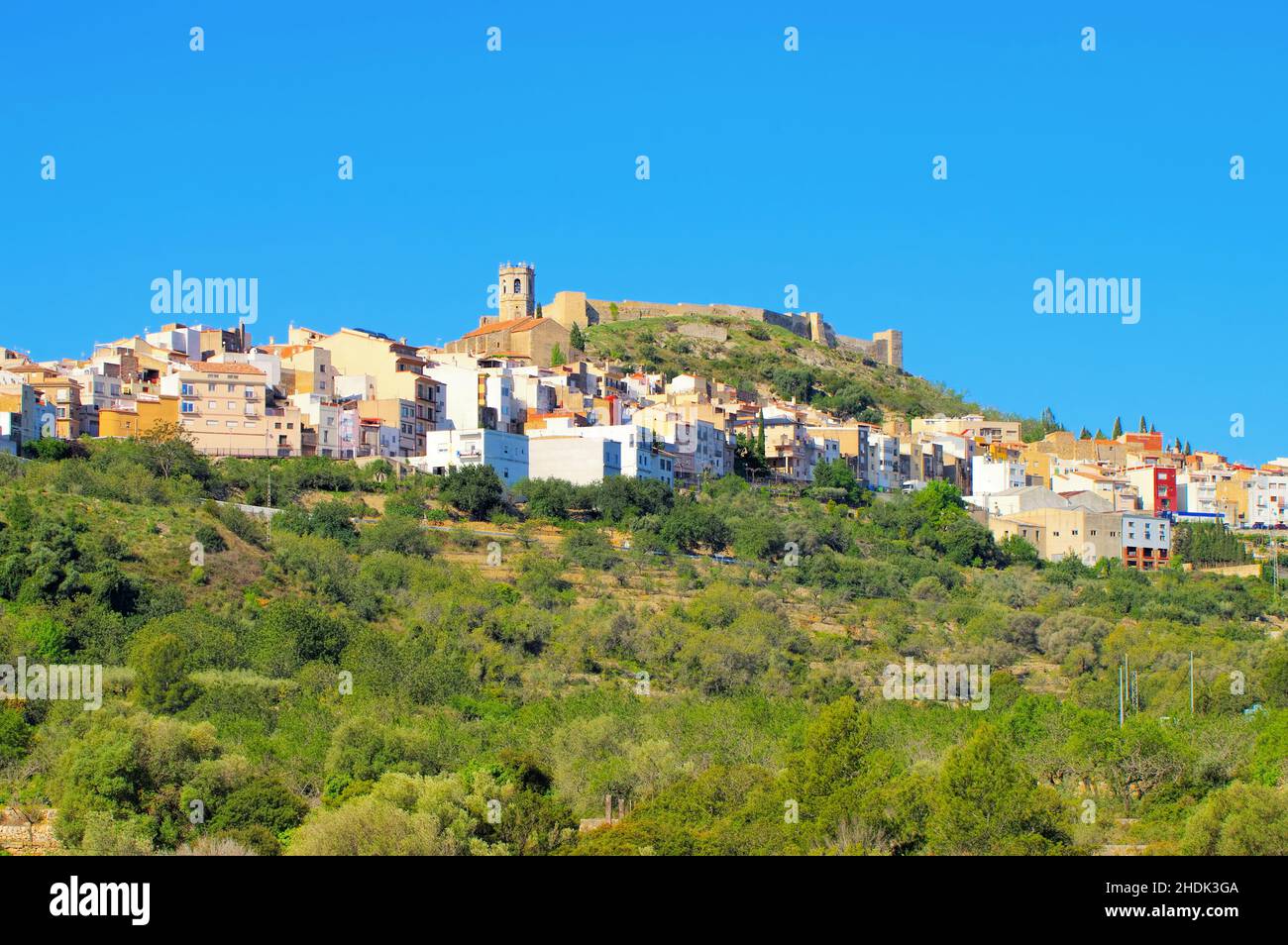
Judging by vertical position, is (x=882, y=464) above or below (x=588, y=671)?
above

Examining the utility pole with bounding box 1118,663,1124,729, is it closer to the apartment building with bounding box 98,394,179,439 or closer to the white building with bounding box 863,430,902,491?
the white building with bounding box 863,430,902,491

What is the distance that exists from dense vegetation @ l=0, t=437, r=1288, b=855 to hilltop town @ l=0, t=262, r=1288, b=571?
2558 mm

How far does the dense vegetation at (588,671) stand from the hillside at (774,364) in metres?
27.2

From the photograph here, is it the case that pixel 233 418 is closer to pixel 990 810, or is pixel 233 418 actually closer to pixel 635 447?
pixel 635 447

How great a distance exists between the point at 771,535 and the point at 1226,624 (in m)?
13.8

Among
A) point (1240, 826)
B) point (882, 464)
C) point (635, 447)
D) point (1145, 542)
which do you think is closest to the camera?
point (1240, 826)

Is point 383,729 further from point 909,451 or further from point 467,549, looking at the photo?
point 909,451

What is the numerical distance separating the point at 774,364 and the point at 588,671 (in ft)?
190

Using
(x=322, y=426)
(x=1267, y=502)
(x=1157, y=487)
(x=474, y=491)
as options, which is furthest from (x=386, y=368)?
(x=1267, y=502)

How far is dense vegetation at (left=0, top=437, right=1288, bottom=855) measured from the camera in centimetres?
3180

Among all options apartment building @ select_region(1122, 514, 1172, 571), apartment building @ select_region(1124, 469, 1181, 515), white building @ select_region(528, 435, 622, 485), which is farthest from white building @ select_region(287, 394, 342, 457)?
apartment building @ select_region(1124, 469, 1181, 515)

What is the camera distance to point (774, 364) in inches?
4104

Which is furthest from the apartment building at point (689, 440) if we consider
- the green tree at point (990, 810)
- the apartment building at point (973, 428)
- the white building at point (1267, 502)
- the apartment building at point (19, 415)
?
the green tree at point (990, 810)

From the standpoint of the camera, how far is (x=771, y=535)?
205 ft
